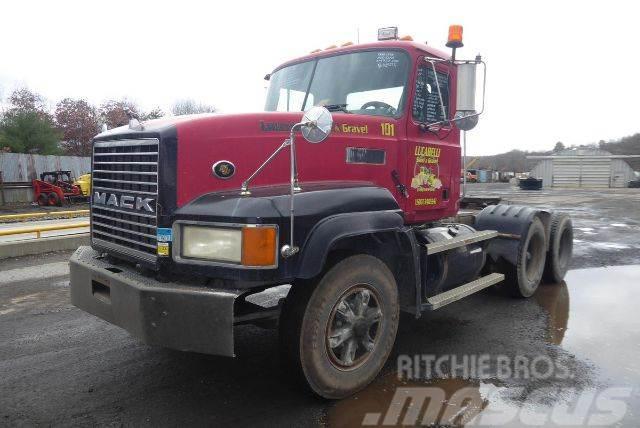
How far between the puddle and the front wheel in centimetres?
19

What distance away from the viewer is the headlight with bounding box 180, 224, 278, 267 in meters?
2.85

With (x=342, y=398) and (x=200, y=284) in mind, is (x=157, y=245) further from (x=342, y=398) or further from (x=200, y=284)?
(x=342, y=398)

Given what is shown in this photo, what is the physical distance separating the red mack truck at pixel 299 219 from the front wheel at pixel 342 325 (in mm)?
10

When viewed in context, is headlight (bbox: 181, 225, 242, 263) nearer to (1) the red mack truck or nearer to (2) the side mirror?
(1) the red mack truck

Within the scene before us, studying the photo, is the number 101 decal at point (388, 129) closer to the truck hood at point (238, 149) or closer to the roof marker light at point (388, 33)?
the truck hood at point (238, 149)

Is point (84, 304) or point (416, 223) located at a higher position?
point (416, 223)

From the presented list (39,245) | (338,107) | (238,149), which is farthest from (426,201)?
(39,245)

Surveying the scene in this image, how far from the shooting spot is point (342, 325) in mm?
3357

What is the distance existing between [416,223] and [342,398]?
2.01 metres

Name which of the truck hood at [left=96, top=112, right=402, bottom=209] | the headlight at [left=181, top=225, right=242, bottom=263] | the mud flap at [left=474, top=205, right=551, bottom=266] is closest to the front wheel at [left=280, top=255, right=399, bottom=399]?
the headlight at [left=181, top=225, right=242, bottom=263]

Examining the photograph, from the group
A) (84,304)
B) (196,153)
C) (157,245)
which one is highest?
(196,153)

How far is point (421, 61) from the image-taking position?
14.5 ft

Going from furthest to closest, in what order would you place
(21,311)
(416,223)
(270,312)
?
(21,311)
(416,223)
(270,312)

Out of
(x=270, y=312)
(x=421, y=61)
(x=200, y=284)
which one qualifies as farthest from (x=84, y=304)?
(x=421, y=61)
